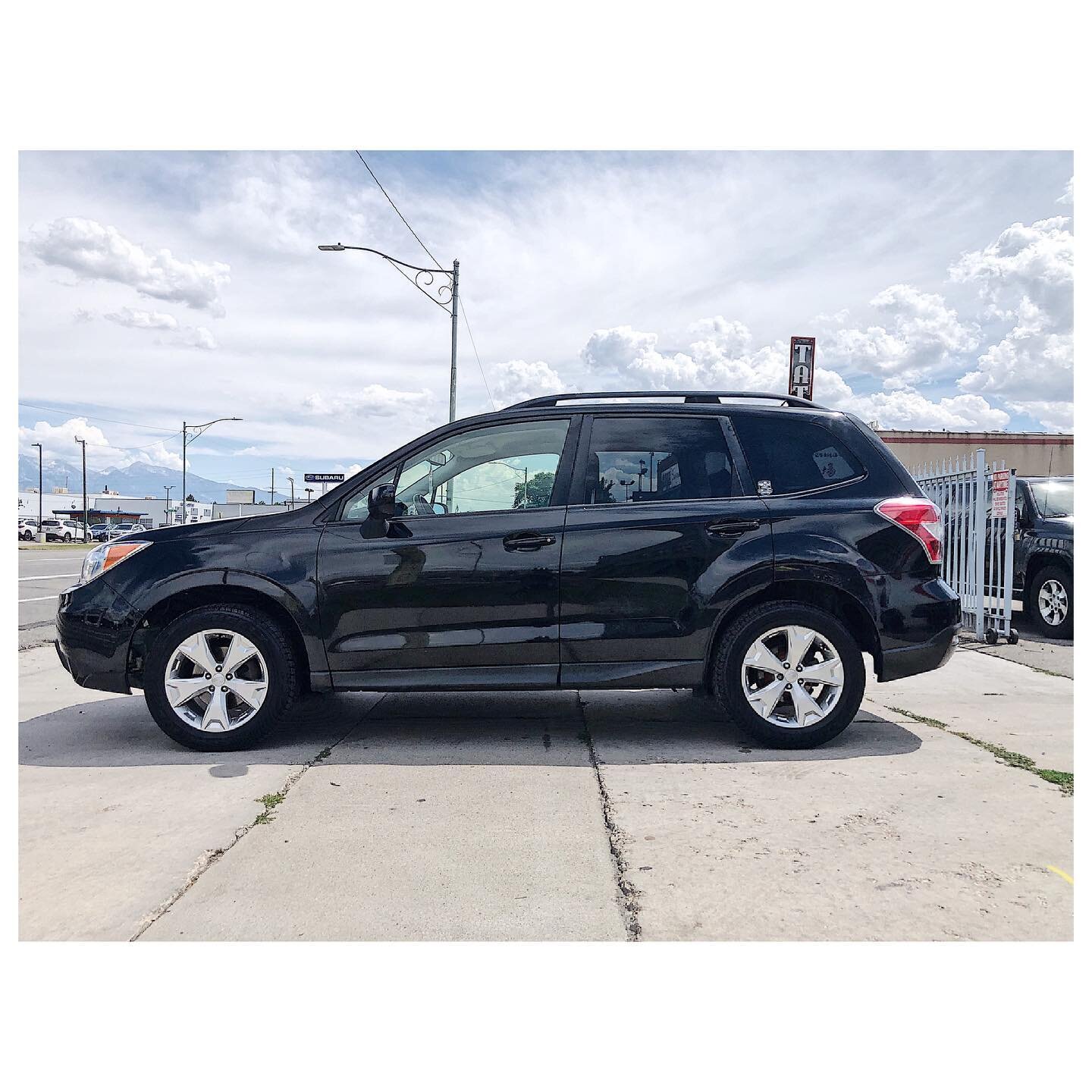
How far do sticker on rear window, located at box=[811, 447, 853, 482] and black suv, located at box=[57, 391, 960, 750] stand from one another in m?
0.02

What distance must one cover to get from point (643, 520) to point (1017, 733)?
97.4 inches

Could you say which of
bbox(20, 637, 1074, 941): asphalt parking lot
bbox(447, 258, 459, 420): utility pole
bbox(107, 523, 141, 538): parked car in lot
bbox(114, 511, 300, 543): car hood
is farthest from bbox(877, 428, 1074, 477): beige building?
bbox(114, 511, 300, 543): car hood

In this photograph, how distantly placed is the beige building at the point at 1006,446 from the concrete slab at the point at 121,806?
27372 millimetres

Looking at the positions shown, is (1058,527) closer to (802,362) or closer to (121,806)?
(802,362)

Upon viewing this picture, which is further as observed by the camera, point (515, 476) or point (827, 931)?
point (515, 476)

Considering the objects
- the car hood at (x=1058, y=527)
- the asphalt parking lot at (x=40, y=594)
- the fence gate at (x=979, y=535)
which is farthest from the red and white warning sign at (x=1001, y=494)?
the asphalt parking lot at (x=40, y=594)

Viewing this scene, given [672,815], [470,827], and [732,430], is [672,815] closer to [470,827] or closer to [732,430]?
[470,827]

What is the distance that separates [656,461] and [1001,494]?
5.53 m

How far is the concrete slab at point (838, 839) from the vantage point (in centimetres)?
266

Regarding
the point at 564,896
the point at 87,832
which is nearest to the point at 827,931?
the point at 564,896

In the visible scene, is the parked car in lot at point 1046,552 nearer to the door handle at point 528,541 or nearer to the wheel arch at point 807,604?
the wheel arch at point 807,604

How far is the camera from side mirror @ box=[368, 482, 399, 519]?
14.9 feet

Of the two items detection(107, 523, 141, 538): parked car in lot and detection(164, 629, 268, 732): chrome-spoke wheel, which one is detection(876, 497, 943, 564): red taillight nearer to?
detection(164, 629, 268, 732): chrome-spoke wheel

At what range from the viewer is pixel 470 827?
3434mm
